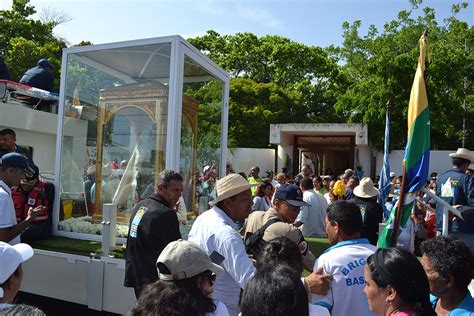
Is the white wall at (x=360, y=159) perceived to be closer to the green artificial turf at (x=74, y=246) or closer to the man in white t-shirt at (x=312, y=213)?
the man in white t-shirt at (x=312, y=213)

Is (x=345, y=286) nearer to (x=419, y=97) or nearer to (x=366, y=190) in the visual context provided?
(x=419, y=97)

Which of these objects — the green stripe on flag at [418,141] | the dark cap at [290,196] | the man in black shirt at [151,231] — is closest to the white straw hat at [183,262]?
the man in black shirt at [151,231]

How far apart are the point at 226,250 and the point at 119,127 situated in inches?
138

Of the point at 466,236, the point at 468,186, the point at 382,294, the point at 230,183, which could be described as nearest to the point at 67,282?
the point at 230,183

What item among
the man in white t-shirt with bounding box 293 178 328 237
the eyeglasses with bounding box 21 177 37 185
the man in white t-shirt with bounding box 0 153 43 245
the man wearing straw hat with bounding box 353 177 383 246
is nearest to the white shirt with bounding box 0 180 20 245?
the man in white t-shirt with bounding box 0 153 43 245

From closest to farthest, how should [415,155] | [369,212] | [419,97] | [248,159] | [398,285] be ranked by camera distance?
[398,285] < [415,155] < [419,97] < [369,212] < [248,159]

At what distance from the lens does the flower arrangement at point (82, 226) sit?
556cm

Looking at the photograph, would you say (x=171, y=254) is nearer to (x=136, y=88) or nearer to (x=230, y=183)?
(x=230, y=183)

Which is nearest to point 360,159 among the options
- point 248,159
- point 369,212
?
point 248,159

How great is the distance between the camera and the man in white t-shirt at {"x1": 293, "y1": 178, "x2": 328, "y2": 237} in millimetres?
7740

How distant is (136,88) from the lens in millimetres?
5629

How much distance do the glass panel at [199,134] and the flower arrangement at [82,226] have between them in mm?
1176

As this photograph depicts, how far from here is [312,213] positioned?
803cm

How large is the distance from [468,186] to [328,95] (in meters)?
24.2
